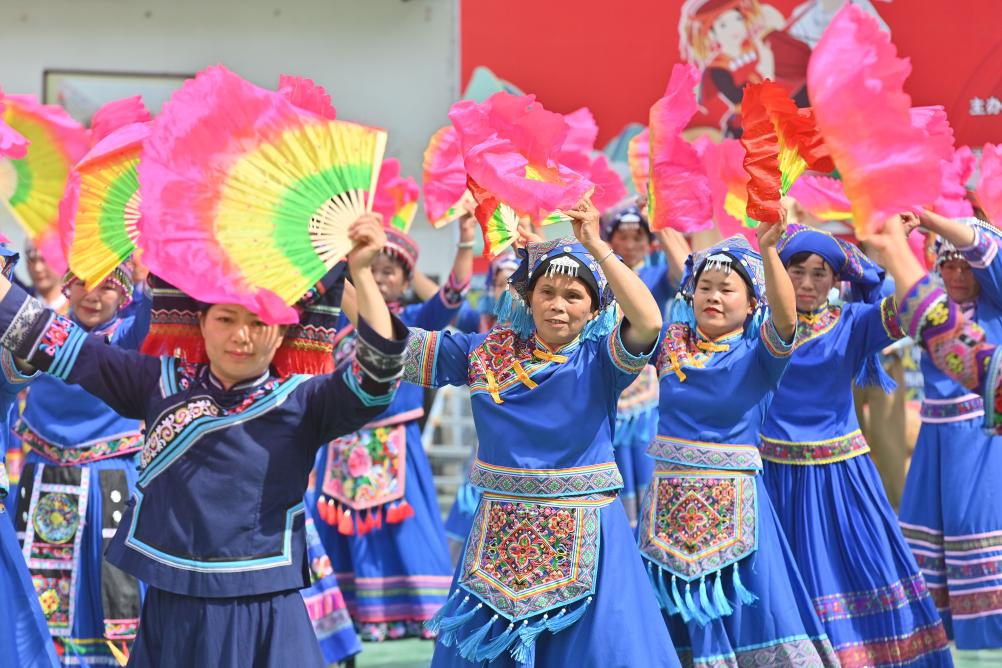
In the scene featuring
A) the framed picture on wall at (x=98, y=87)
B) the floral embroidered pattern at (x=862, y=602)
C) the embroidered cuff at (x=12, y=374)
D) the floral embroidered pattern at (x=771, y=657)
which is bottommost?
the floral embroidered pattern at (x=771, y=657)

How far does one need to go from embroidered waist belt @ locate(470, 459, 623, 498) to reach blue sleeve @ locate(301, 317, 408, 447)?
0.75m

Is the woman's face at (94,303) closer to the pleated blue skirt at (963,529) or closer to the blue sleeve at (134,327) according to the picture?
the blue sleeve at (134,327)

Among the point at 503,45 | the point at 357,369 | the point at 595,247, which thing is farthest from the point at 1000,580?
the point at 503,45

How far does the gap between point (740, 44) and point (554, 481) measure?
6829mm

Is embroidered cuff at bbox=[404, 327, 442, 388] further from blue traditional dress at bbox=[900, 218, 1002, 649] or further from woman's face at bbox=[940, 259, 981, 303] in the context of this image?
blue traditional dress at bbox=[900, 218, 1002, 649]

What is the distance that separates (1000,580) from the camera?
5094 millimetres

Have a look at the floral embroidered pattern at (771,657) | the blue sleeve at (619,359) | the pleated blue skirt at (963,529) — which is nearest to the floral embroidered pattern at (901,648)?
the floral embroidered pattern at (771,657)

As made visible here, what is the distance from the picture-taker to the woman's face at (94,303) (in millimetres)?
4727

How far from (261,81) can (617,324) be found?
707 centimetres

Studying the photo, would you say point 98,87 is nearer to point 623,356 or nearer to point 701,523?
point 701,523

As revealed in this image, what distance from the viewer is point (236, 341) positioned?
9.73ft

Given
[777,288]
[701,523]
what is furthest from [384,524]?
[777,288]

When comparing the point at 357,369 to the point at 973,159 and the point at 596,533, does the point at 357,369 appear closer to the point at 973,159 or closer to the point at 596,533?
the point at 596,533

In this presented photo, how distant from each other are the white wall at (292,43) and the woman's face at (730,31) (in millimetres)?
1982
